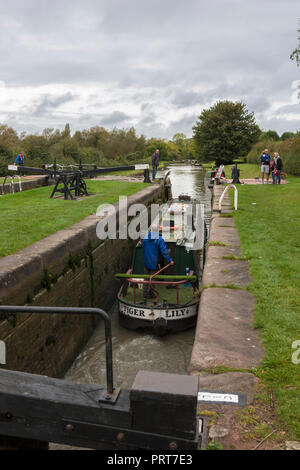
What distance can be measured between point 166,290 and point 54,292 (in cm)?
310

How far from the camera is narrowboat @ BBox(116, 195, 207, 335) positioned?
7.93 meters

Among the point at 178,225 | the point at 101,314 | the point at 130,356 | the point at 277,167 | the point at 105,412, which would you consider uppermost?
the point at 277,167

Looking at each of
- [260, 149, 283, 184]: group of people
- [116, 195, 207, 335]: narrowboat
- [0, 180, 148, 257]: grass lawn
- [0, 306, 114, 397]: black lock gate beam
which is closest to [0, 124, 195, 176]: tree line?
[0, 180, 148, 257]: grass lawn

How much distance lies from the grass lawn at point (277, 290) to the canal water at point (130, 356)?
2293 mm

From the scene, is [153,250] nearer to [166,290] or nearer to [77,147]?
[166,290]

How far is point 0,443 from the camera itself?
254 centimetres

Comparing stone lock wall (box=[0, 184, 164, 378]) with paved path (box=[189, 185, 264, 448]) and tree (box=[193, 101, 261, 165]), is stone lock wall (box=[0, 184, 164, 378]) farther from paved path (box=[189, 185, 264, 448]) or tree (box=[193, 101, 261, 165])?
tree (box=[193, 101, 261, 165])

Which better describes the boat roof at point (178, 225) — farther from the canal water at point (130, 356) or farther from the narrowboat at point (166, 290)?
the canal water at point (130, 356)

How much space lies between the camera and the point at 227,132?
170ft

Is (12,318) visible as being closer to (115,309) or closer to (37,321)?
(37,321)

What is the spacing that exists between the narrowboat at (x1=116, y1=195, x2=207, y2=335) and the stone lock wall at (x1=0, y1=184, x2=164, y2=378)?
76cm

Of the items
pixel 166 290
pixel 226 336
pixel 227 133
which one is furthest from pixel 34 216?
pixel 227 133
